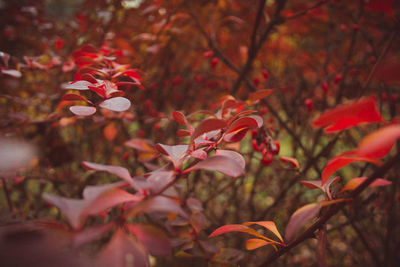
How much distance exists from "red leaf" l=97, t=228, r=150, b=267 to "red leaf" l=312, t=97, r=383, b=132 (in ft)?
0.89

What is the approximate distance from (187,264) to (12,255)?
66cm

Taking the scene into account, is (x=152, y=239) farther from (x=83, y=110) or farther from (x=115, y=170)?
(x=83, y=110)

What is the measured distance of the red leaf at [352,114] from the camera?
298 millimetres

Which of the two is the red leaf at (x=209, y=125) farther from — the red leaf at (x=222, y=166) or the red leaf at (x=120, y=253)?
the red leaf at (x=120, y=253)

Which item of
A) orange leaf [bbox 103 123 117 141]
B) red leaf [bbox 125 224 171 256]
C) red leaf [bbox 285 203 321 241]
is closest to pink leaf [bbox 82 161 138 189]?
red leaf [bbox 125 224 171 256]

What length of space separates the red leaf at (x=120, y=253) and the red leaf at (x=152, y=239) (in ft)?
0.04

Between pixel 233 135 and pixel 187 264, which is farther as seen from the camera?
pixel 187 264

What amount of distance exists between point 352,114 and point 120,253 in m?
0.32

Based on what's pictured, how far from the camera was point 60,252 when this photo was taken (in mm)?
281

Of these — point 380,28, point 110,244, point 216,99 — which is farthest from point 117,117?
point 380,28

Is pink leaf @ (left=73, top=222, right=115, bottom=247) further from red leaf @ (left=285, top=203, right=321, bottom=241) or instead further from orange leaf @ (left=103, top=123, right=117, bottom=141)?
orange leaf @ (left=103, top=123, right=117, bottom=141)

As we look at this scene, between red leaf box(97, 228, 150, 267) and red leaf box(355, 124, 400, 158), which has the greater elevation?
red leaf box(355, 124, 400, 158)

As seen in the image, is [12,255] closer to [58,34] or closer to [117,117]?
[117,117]

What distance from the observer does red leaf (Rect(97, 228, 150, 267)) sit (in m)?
0.28
